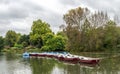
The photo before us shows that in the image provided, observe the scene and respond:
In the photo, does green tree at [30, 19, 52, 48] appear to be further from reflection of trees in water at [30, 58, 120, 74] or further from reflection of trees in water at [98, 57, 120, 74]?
reflection of trees in water at [98, 57, 120, 74]

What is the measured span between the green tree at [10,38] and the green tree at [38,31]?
27.3 m

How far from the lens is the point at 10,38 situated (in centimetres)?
14712

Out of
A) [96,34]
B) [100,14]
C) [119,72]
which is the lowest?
[119,72]

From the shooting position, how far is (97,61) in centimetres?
4588

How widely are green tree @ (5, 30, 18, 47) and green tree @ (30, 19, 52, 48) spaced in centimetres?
2730

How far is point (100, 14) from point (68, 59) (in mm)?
40496

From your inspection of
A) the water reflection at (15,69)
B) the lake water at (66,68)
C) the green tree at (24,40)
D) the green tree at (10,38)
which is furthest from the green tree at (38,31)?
the lake water at (66,68)

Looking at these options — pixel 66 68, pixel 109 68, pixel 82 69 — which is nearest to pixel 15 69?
pixel 66 68

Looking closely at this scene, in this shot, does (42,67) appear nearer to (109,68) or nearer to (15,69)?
(15,69)

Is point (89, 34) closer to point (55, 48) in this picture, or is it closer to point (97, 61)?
point (55, 48)

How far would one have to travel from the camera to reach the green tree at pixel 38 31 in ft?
384

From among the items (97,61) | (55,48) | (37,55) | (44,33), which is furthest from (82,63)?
(44,33)

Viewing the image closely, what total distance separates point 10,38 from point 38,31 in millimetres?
34261

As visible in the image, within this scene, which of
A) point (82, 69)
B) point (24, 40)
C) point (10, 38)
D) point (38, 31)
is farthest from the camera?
point (10, 38)
